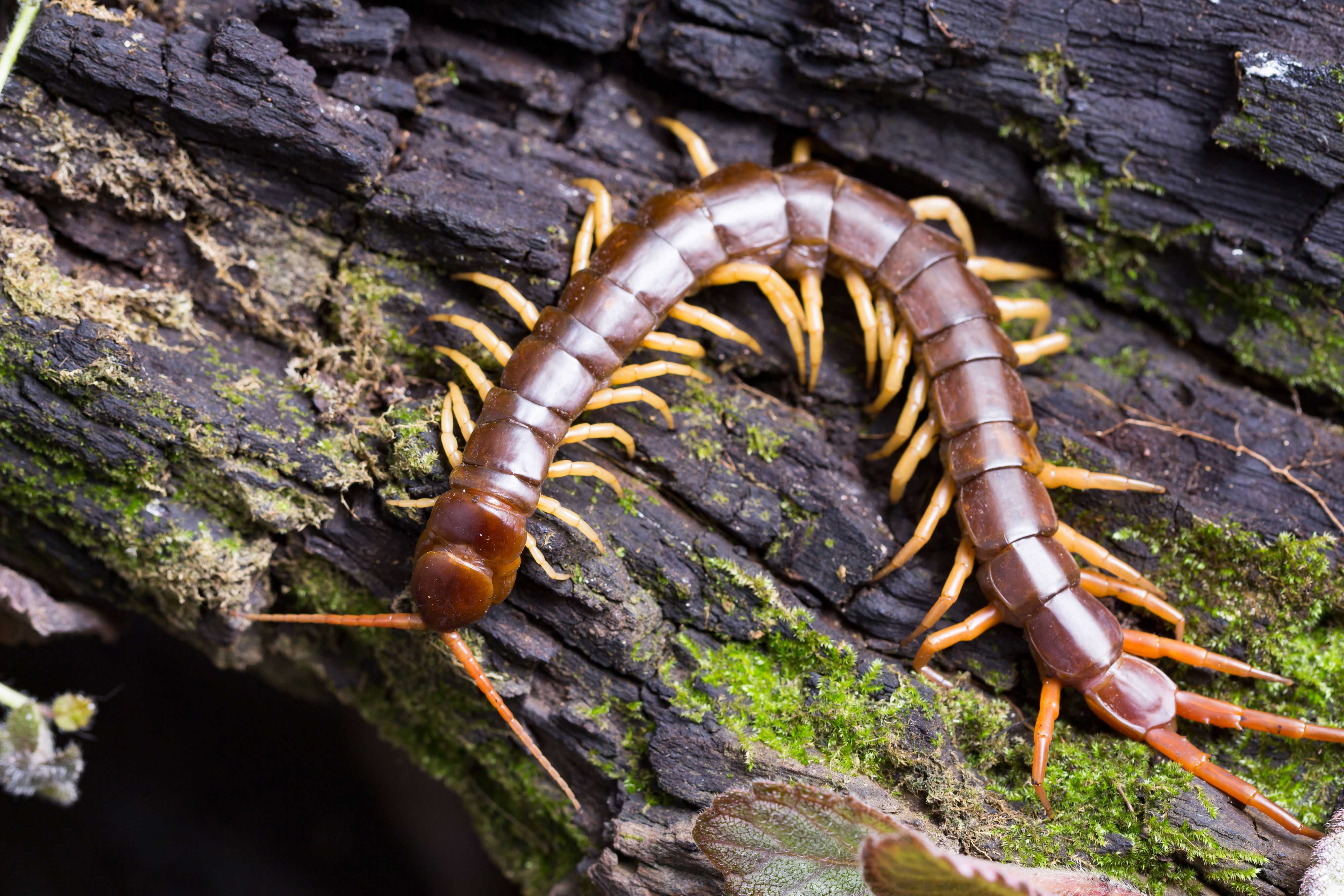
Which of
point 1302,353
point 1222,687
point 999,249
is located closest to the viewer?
point 1222,687

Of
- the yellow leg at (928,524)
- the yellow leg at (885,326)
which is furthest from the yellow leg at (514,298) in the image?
the yellow leg at (928,524)

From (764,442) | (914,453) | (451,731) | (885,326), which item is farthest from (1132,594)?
(451,731)

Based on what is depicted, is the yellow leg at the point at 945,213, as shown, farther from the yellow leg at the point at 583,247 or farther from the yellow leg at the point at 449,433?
the yellow leg at the point at 449,433

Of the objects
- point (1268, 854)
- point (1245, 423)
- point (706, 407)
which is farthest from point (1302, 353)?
point (706, 407)

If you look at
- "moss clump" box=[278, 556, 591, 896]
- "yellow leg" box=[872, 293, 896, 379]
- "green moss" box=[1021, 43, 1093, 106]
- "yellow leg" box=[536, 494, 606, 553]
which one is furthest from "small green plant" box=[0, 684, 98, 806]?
"green moss" box=[1021, 43, 1093, 106]

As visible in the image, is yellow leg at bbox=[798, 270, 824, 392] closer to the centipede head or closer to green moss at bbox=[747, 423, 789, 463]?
green moss at bbox=[747, 423, 789, 463]

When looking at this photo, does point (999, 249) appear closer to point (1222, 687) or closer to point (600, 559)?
point (1222, 687)
